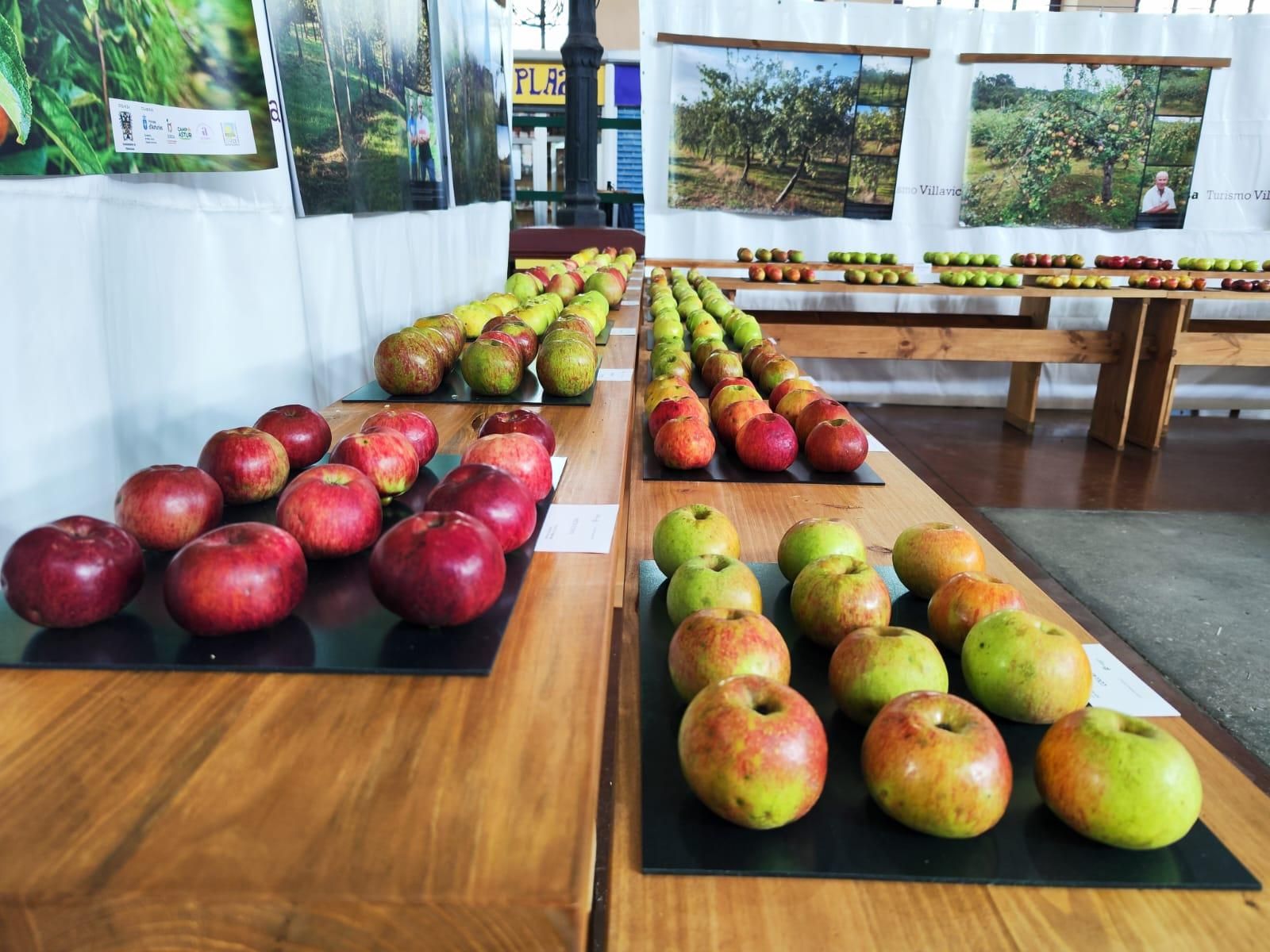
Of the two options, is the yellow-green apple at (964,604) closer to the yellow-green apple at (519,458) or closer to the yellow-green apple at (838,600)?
the yellow-green apple at (838,600)

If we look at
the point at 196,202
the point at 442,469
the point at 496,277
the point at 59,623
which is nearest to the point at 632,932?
the point at 59,623

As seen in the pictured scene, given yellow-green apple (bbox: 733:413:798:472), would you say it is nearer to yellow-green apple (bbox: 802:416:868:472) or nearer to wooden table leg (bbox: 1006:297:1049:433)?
yellow-green apple (bbox: 802:416:868:472)

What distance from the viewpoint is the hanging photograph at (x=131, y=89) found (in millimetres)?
1097

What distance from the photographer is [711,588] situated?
1.08 m

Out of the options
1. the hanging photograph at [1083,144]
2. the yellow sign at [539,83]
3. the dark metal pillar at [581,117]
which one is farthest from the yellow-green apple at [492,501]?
the yellow sign at [539,83]

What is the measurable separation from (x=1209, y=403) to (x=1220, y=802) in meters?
7.19

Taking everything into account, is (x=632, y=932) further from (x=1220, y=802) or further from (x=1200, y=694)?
(x=1200, y=694)

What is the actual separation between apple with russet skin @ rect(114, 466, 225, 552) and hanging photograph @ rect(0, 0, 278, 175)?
0.50 metres

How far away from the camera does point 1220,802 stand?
0.88 metres

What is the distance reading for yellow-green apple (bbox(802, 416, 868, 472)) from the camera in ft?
5.88

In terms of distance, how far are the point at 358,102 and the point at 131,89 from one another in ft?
3.47

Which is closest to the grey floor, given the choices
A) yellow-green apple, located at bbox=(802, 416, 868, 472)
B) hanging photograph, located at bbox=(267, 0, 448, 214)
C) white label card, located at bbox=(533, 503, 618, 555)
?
yellow-green apple, located at bbox=(802, 416, 868, 472)

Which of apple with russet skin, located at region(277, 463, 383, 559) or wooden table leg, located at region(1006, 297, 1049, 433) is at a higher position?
apple with russet skin, located at region(277, 463, 383, 559)

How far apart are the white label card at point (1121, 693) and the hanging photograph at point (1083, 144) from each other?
21.8 ft
